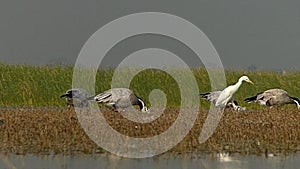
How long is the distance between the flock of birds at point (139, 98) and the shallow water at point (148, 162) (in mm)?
7608

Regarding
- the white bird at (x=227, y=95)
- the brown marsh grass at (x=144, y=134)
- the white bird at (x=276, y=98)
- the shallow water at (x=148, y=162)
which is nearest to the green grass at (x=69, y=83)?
the white bird at (x=276, y=98)

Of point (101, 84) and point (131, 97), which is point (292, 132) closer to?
point (131, 97)

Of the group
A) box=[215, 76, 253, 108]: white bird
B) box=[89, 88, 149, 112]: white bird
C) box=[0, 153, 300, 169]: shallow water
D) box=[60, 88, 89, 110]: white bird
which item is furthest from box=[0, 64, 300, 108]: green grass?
box=[0, 153, 300, 169]: shallow water

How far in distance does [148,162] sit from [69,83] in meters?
17.0

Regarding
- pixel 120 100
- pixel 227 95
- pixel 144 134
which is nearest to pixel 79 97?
pixel 120 100

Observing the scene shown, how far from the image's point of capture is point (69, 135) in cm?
1271

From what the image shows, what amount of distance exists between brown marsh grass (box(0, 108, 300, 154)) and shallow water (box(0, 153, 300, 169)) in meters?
0.49

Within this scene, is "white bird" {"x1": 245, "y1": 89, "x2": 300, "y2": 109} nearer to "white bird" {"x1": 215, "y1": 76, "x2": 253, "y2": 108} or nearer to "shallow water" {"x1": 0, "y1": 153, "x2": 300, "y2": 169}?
"white bird" {"x1": 215, "y1": 76, "x2": 253, "y2": 108}

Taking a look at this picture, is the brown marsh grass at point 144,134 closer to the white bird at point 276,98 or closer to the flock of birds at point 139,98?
the flock of birds at point 139,98

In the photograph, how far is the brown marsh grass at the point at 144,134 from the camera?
11812 millimetres

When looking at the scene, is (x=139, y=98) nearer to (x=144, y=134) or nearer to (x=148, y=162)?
(x=144, y=134)

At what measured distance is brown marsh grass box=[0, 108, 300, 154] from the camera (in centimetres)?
1181

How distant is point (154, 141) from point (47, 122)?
3.04m

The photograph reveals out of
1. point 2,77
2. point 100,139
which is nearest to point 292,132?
point 100,139
